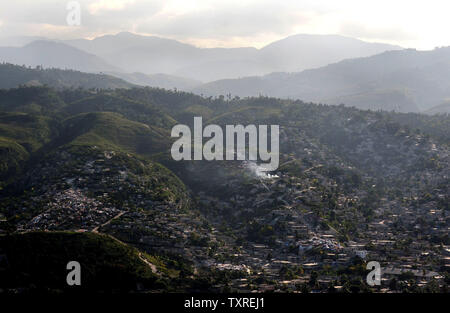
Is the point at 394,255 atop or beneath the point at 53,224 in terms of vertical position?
beneath

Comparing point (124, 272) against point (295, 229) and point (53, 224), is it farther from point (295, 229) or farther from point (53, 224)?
point (295, 229)

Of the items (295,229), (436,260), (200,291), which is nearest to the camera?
(200,291)

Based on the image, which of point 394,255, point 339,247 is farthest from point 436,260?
point 339,247

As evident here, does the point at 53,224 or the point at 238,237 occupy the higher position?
the point at 53,224

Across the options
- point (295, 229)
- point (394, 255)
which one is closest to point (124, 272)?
point (295, 229)

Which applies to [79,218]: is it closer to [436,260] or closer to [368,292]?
[368,292]

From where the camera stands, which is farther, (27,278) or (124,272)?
(124,272)
